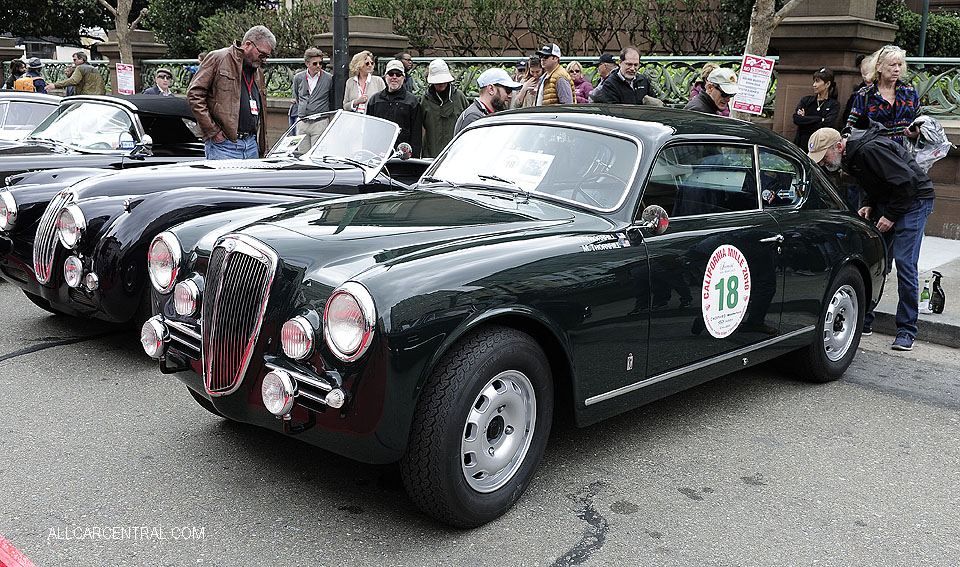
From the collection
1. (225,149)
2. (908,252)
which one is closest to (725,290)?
(908,252)

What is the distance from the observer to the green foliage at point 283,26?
19172 millimetres

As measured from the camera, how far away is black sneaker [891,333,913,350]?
6434 mm

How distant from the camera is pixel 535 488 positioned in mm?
3928

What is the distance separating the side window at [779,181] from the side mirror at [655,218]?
111cm

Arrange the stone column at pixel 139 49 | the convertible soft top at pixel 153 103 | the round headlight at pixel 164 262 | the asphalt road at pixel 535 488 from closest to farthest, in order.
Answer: the asphalt road at pixel 535 488 → the round headlight at pixel 164 262 → the convertible soft top at pixel 153 103 → the stone column at pixel 139 49

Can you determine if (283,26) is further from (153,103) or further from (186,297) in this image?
(186,297)

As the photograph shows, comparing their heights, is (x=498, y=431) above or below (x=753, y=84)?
below

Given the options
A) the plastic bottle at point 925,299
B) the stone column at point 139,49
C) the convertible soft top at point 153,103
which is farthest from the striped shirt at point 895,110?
the stone column at point 139,49

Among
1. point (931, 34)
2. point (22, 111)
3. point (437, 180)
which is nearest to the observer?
point (437, 180)

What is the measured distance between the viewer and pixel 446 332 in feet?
10.7

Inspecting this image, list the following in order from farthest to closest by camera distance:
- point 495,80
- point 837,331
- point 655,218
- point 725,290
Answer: point 495,80 < point 837,331 < point 725,290 < point 655,218

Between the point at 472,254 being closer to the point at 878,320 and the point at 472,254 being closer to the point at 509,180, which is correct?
the point at 509,180

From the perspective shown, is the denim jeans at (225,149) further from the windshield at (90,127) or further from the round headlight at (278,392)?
the round headlight at (278,392)

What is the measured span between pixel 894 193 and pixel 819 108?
4461 mm
